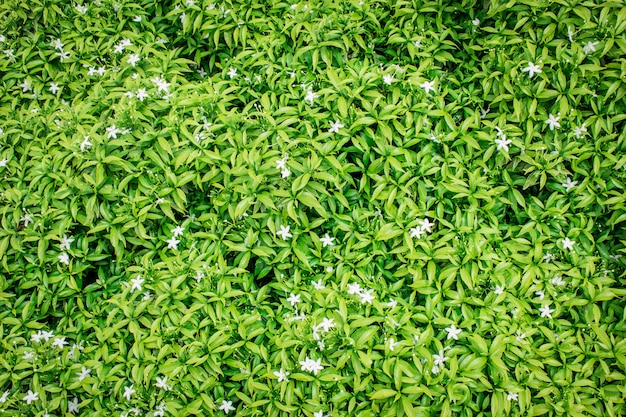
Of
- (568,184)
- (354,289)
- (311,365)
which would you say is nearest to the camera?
(311,365)

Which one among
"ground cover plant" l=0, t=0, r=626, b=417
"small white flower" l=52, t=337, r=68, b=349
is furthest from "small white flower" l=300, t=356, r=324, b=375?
"small white flower" l=52, t=337, r=68, b=349

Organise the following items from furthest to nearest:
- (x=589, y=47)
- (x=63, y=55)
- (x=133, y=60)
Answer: (x=63, y=55), (x=133, y=60), (x=589, y=47)

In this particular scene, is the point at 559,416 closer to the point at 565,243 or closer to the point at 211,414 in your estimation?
the point at 565,243

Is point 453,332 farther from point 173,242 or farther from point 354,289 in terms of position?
point 173,242

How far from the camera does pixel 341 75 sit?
273 centimetres

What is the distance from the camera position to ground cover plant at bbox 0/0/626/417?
224 cm

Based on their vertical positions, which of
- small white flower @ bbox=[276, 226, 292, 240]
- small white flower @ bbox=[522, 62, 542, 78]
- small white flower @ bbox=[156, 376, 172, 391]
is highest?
small white flower @ bbox=[522, 62, 542, 78]

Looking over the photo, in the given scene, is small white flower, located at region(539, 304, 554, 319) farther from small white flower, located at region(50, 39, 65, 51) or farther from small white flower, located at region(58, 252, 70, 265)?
small white flower, located at region(50, 39, 65, 51)

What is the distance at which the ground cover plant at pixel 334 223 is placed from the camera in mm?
2244

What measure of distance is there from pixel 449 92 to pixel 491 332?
1.27m

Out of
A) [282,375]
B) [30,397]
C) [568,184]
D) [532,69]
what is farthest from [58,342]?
[532,69]

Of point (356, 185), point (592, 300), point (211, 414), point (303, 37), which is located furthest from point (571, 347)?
point (303, 37)

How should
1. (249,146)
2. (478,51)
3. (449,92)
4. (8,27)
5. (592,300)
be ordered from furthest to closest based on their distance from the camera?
(8,27) < (478,51) < (449,92) < (249,146) < (592,300)

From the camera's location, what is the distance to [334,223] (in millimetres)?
2531
